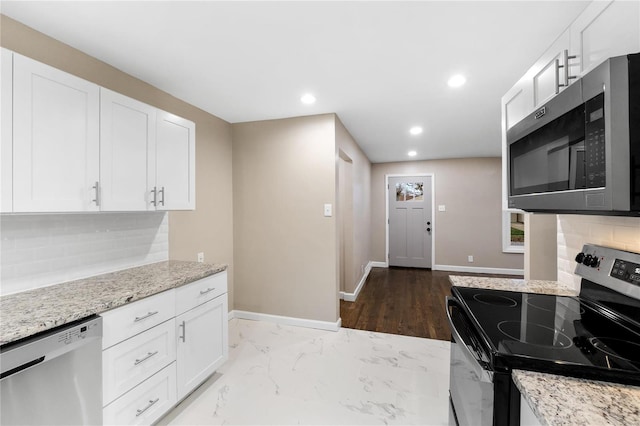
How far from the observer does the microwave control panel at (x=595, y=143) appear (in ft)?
2.62

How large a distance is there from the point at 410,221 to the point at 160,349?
511 centimetres

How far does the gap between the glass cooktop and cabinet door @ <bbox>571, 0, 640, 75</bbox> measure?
38.2 inches

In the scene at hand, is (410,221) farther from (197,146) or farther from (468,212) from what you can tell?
(197,146)

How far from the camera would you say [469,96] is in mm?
2469

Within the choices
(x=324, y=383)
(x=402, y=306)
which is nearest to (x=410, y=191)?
(x=402, y=306)

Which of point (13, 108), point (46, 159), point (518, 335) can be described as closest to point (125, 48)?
point (13, 108)

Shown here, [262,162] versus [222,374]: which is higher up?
[262,162]

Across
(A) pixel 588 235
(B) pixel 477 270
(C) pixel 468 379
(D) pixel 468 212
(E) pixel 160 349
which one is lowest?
(B) pixel 477 270

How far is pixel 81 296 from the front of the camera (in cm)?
144

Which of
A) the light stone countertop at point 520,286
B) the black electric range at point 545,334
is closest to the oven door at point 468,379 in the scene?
the black electric range at point 545,334

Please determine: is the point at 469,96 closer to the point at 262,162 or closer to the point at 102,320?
the point at 262,162

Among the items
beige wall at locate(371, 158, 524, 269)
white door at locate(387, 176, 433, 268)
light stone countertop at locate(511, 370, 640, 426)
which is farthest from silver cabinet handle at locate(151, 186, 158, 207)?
beige wall at locate(371, 158, 524, 269)

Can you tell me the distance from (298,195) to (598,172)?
8.04 feet

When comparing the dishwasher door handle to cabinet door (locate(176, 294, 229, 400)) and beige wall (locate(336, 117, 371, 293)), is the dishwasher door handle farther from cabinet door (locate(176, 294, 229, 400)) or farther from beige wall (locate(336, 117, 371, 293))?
beige wall (locate(336, 117, 371, 293))
